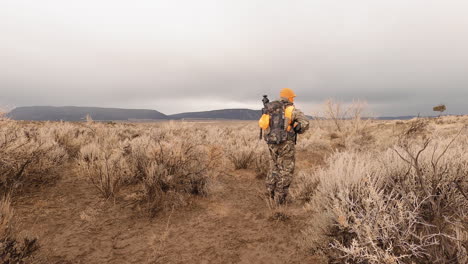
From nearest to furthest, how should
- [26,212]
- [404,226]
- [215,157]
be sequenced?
1. [404,226]
2. [26,212]
3. [215,157]

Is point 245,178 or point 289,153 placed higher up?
point 289,153

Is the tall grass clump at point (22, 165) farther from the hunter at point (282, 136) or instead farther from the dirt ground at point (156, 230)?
the hunter at point (282, 136)

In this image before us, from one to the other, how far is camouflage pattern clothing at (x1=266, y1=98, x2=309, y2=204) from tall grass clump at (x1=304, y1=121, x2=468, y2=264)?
0.86m

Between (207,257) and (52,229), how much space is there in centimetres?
224

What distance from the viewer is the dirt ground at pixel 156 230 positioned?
107 inches

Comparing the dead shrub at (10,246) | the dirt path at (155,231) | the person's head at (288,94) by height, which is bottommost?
the dirt path at (155,231)

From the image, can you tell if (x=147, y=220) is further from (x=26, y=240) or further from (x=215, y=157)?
(x=215, y=157)

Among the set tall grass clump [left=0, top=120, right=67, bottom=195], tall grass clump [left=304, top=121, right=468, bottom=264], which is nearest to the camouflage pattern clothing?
tall grass clump [left=304, top=121, right=468, bottom=264]

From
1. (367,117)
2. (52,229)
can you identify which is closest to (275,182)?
(52,229)

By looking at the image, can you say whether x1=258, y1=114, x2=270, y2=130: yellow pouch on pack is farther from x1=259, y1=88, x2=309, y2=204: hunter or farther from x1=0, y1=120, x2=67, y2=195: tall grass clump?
x1=0, y1=120, x2=67, y2=195: tall grass clump

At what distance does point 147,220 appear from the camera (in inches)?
139

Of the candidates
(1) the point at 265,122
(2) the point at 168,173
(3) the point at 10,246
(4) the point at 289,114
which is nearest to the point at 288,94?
(4) the point at 289,114

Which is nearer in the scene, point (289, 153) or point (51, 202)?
point (51, 202)

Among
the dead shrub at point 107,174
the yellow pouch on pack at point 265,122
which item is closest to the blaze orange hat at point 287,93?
the yellow pouch on pack at point 265,122
